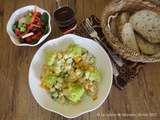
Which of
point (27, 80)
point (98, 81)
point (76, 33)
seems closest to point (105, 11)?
point (76, 33)

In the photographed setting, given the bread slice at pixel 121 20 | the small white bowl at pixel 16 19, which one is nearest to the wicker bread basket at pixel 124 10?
the bread slice at pixel 121 20

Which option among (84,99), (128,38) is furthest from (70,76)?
(128,38)

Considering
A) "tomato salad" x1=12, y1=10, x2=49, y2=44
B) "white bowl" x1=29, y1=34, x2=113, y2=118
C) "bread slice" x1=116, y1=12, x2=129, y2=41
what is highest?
"tomato salad" x1=12, y1=10, x2=49, y2=44

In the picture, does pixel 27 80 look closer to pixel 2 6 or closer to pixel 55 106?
pixel 55 106

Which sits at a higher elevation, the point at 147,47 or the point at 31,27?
the point at 31,27

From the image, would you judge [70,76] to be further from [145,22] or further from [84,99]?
[145,22]

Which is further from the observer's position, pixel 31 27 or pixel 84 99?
pixel 31 27

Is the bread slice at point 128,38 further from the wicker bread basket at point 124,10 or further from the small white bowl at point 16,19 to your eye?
the small white bowl at point 16,19

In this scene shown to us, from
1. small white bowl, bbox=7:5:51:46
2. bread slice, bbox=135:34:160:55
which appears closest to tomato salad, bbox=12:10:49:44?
small white bowl, bbox=7:5:51:46

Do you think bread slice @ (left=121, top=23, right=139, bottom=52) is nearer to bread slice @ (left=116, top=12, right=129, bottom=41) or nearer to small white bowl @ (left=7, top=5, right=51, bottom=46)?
bread slice @ (left=116, top=12, right=129, bottom=41)
